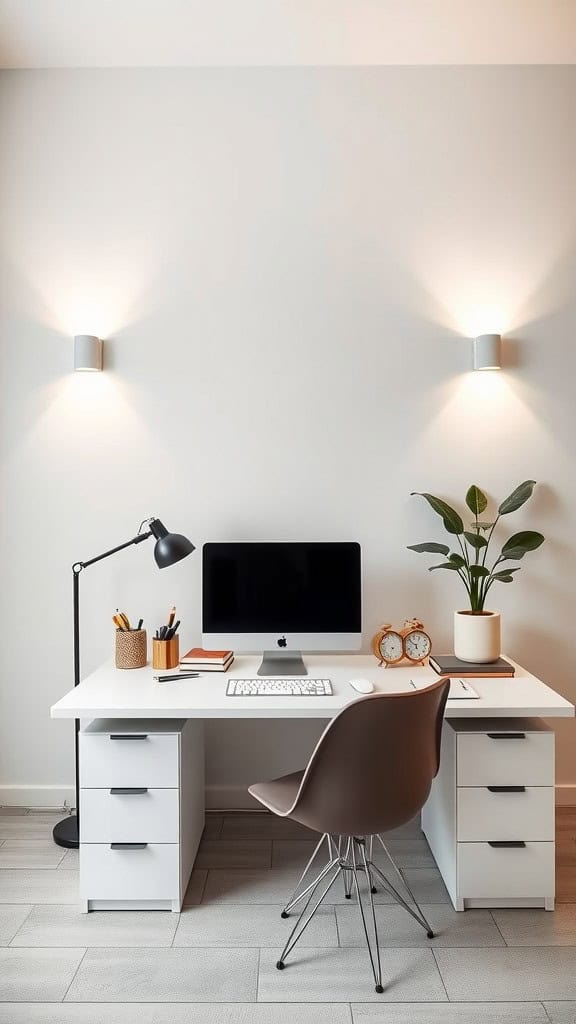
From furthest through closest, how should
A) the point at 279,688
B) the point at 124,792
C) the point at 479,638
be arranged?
the point at 479,638
the point at 279,688
the point at 124,792

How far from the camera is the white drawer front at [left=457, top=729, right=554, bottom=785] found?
2.22 m

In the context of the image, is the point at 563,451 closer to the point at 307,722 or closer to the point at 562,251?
the point at 562,251

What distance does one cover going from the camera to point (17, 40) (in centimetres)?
272

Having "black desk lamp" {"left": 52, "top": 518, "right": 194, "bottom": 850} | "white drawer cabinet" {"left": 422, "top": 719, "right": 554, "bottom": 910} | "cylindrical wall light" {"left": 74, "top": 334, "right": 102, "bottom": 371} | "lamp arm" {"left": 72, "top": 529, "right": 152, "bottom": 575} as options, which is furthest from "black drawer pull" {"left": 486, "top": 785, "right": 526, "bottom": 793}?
"cylindrical wall light" {"left": 74, "top": 334, "right": 102, "bottom": 371}

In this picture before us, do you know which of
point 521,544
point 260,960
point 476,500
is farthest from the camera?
point 476,500

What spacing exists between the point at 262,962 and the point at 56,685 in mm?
1419

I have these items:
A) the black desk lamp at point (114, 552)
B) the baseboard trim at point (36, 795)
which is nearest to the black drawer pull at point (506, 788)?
the black desk lamp at point (114, 552)

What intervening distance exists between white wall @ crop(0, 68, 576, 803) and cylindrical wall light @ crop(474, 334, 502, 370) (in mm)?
102

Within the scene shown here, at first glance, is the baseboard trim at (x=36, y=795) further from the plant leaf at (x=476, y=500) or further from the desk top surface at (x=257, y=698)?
the plant leaf at (x=476, y=500)

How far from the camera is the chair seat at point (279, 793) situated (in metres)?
1.98

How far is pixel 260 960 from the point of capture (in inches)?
→ 78.1

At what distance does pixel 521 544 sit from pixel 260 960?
1627 mm

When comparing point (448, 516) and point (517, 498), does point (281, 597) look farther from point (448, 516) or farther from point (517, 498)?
point (517, 498)

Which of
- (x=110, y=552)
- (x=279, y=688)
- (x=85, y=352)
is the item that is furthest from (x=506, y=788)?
(x=85, y=352)
